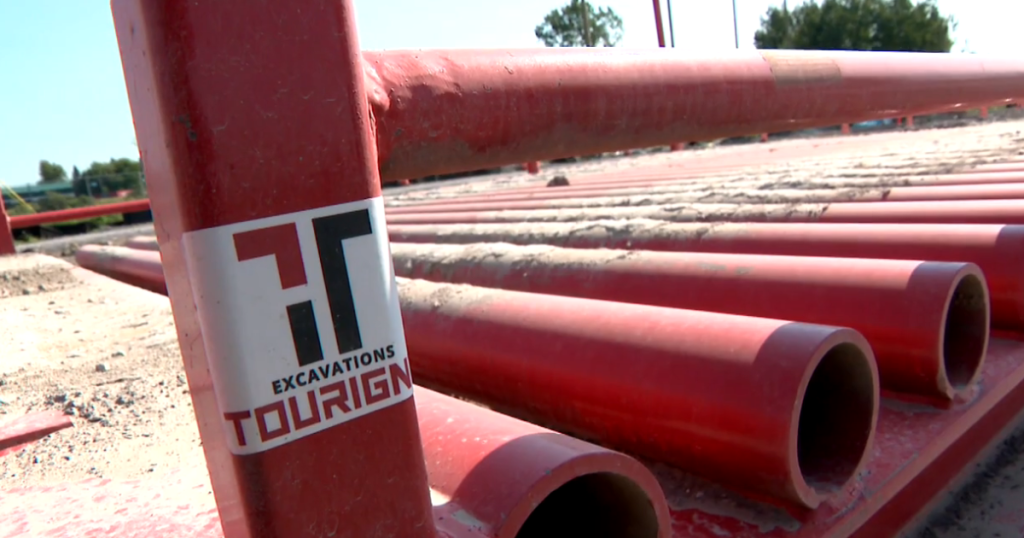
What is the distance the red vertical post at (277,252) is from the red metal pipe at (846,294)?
1.21 metres

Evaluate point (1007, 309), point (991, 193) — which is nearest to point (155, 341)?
point (1007, 309)

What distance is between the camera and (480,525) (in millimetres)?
906

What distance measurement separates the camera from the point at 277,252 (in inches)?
26.6

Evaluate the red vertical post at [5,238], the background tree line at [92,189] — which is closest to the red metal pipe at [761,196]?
the red vertical post at [5,238]

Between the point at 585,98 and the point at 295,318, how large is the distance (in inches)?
21.1

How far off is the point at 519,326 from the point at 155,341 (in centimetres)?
158

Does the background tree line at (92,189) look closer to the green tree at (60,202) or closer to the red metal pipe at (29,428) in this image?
the green tree at (60,202)

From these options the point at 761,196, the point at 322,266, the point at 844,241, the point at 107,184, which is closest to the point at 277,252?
the point at 322,266

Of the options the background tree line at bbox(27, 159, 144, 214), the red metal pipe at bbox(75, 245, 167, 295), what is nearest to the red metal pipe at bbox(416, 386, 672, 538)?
the red metal pipe at bbox(75, 245, 167, 295)

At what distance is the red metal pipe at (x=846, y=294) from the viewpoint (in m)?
1.56

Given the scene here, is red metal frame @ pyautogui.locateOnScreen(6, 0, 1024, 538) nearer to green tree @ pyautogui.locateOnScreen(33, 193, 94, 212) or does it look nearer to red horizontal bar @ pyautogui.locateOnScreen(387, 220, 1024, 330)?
red horizontal bar @ pyautogui.locateOnScreen(387, 220, 1024, 330)

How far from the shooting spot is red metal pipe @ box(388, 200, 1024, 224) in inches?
94.3

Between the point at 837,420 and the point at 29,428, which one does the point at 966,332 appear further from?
the point at 29,428

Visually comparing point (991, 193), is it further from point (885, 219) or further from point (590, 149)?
point (590, 149)
